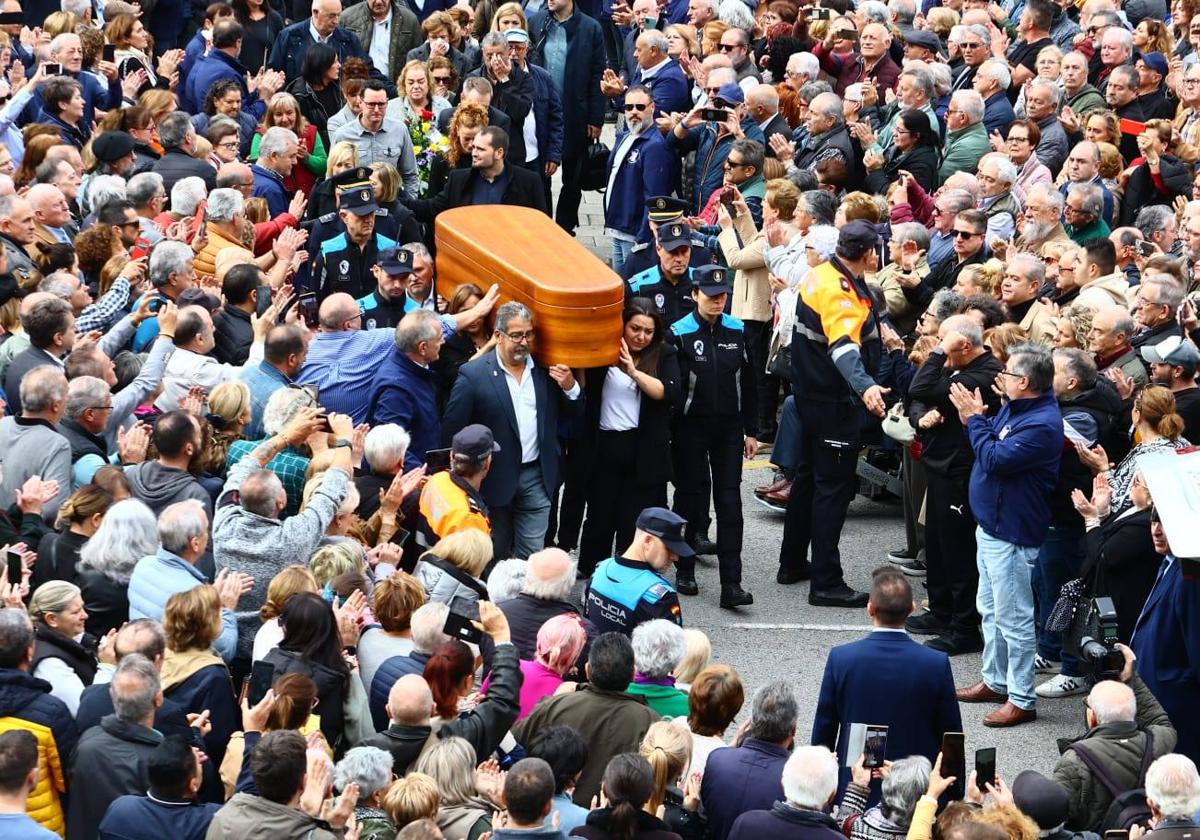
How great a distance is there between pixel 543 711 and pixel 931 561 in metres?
4.04

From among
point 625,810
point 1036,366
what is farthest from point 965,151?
point 625,810

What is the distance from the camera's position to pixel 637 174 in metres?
14.2

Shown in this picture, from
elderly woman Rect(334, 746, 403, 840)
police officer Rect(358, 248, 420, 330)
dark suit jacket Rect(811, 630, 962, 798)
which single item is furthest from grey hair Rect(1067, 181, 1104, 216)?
elderly woman Rect(334, 746, 403, 840)

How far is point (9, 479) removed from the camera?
8.63 metres

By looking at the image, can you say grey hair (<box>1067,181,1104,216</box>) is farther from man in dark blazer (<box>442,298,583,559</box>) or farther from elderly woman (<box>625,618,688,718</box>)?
elderly woman (<box>625,618,688,718</box>)

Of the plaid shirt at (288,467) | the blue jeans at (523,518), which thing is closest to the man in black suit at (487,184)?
the blue jeans at (523,518)

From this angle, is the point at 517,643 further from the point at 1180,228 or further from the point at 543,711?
the point at 1180,228

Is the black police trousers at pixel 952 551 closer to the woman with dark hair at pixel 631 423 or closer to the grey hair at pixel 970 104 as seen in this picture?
the woman with dark hair at pixel 631 423

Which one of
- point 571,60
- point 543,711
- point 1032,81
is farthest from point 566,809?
point 571,60

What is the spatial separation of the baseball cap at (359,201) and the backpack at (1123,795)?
19.9ft

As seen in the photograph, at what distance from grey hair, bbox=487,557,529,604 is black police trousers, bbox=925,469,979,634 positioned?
10.1 ft

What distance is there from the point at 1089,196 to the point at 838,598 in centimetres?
338

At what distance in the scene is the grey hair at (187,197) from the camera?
11.7 meters

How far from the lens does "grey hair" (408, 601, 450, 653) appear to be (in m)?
7.39
